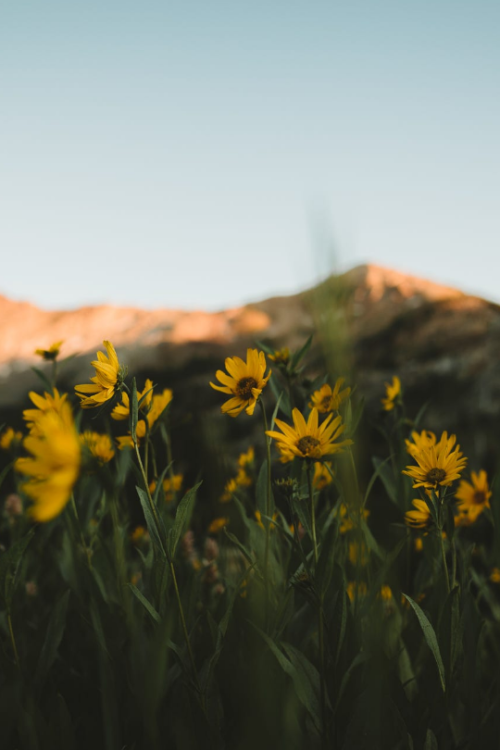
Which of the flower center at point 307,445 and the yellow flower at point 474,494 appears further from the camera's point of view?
the yellow flower at point 474,494

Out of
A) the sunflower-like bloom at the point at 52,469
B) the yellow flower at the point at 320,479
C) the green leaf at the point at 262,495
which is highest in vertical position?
the sunflower-like bloom at the point at 52,469

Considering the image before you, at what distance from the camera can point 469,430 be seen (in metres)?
3.08

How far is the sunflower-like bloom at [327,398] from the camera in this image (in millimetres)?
906

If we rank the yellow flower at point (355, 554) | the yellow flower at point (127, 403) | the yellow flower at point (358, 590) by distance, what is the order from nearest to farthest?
the yellow flower at point (127, 403)
the yellow flower at point (358, 590)
the yellow flower at point (355, 554)

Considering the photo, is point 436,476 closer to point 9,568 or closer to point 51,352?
point 9,568

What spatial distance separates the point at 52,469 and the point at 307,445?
1.37ft

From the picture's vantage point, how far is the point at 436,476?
87cm

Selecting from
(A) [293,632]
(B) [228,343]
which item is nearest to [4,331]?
(B) [228,343]

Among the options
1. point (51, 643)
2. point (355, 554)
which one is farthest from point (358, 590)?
point (51, 643)

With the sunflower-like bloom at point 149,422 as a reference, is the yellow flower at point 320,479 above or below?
below

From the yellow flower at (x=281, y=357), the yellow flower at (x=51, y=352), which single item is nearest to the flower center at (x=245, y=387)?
the yellow flower at (x=281, y=357)

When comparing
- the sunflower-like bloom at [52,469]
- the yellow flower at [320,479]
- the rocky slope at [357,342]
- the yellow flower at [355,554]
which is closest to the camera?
the sunflower-like bloom at [52,469]

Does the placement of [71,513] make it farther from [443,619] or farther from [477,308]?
[477,308]

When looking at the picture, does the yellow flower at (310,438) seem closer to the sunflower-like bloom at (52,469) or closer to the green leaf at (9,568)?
the sunflower-like bloom at (52,469)
